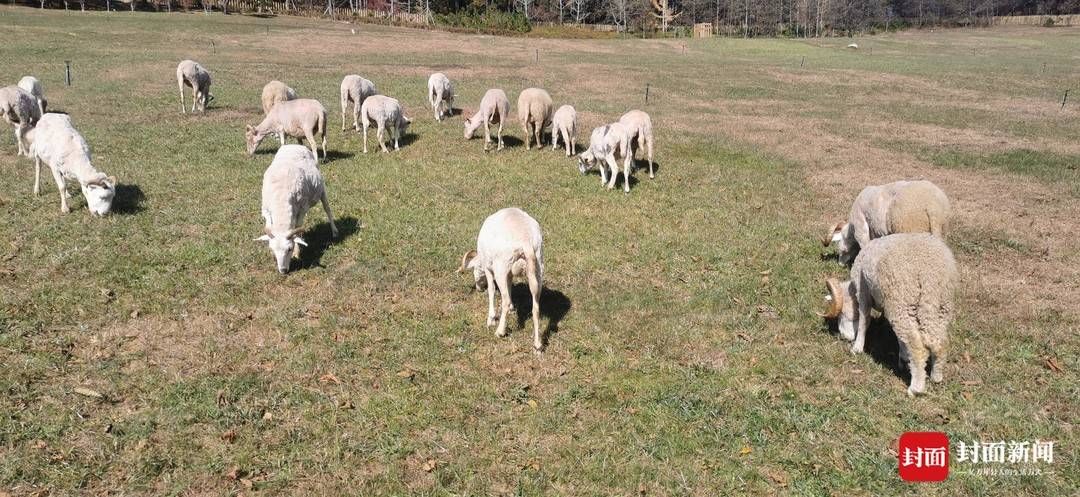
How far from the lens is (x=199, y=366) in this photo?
8.03 m

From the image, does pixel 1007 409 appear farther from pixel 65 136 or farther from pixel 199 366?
pixel 65 136

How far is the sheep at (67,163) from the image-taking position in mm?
12539

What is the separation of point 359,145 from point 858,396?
16.5 meters

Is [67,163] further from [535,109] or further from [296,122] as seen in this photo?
[535,109]

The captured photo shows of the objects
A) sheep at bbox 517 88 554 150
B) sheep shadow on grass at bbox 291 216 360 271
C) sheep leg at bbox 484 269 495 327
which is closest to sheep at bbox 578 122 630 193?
sheep at bbox 517 88 554 150

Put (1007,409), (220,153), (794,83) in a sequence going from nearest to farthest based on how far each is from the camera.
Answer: (1007,409) → (220,153) → (794,83)

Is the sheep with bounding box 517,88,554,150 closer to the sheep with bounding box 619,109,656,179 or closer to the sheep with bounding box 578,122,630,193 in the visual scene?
the sheep with bounding box 619,109,656,179

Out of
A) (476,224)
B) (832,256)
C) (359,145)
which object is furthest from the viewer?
(359,145)

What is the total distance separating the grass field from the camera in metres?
6.44

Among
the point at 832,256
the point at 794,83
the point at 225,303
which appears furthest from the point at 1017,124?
the point at 225,303

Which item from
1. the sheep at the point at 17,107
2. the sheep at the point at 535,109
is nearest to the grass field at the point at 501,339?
the sheep at the point at 17,107

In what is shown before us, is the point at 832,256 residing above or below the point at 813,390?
above

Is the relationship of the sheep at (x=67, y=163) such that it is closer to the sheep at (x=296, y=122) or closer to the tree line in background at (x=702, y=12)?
the sheep at (x=296, y=122)

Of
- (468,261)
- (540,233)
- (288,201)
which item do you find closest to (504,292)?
(540,233)
